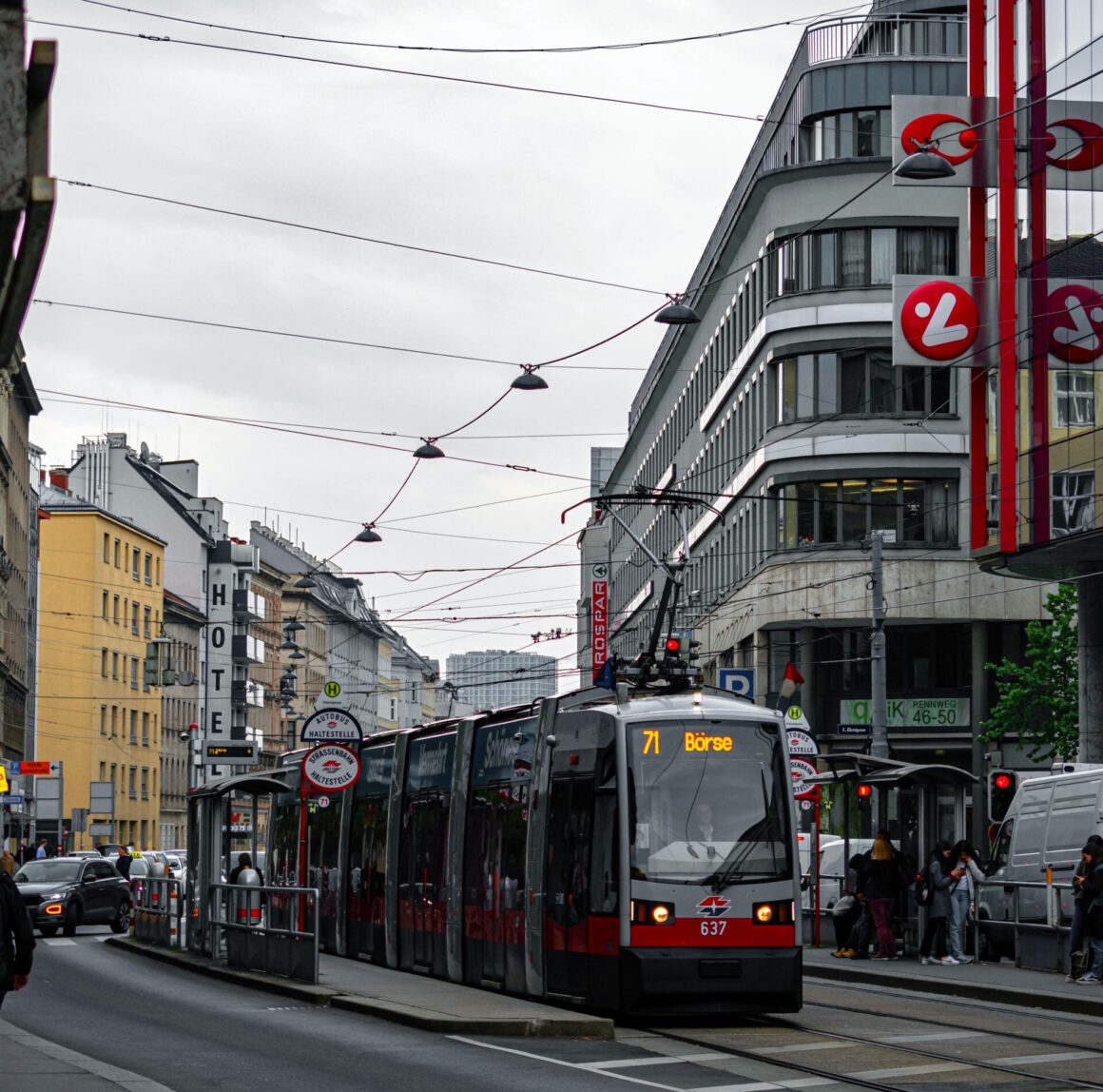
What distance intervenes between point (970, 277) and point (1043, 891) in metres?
13.7

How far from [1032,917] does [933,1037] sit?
398 inches

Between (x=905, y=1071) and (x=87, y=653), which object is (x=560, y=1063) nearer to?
(x=905, y=1071)

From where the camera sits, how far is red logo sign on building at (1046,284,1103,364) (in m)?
35.6

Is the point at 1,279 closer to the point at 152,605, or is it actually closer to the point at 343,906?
the point at 343,906

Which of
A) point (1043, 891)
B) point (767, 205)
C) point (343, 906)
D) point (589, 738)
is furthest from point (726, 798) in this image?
point (767, 205)

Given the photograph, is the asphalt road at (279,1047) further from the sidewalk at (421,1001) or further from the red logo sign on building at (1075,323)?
the red logo sign on building at (1075,323)

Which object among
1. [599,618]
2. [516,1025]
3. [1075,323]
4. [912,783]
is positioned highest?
[1075,323]

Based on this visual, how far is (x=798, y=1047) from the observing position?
16.8m

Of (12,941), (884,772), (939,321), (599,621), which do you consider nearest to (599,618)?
(599,621)

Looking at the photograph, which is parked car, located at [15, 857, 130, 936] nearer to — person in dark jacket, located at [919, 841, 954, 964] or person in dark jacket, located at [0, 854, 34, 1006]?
person in dark jacket, located at [919, 841, 954, 964]

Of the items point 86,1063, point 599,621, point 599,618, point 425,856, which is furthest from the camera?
point 599,618

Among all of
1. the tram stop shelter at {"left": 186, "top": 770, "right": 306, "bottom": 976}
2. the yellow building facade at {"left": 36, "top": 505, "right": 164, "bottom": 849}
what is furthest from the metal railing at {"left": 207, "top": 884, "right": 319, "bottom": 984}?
the yellow building facade at {"left": 36, "top": 505, "right": 164, "bottom": 849}

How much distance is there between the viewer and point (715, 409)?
70.8 metres

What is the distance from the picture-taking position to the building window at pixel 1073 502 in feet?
116
